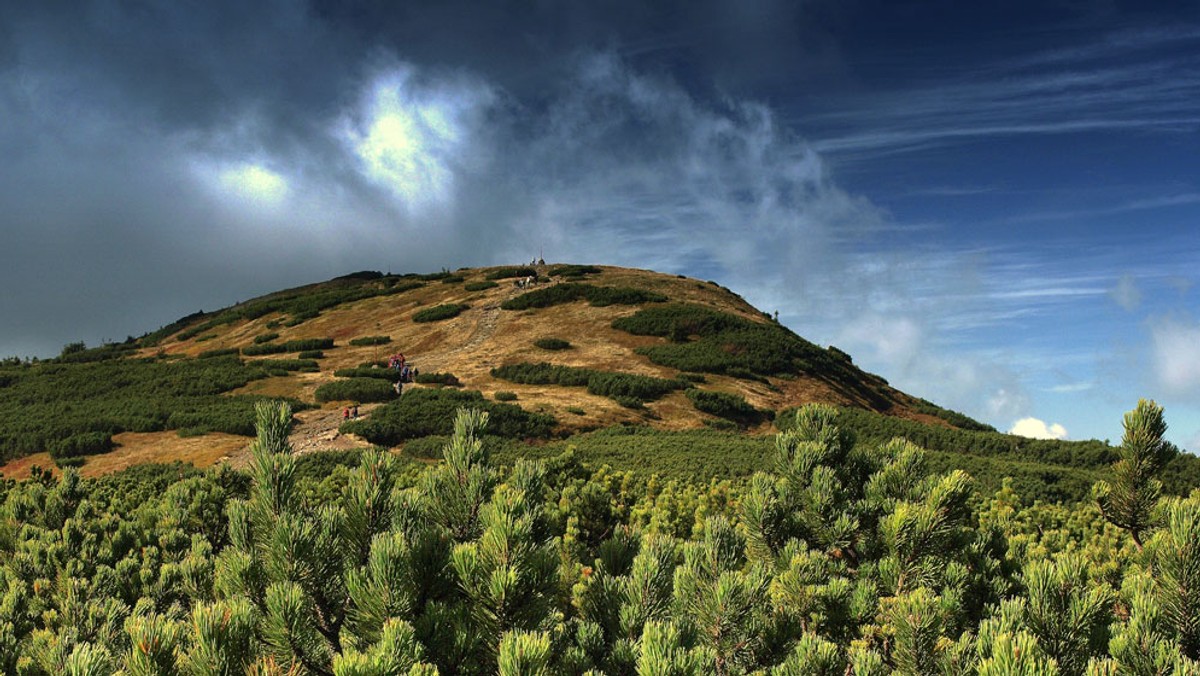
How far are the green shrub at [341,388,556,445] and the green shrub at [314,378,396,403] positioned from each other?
2991mm

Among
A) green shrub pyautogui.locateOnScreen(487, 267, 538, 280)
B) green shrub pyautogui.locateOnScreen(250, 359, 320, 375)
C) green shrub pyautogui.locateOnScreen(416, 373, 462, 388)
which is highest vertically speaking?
green shrub pyautogui.locateOnScreen(487, 267, 538, 280)

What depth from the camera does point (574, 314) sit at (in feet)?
139

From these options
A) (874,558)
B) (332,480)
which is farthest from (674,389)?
(874,558)

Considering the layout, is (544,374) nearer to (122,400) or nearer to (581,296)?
(581,296)

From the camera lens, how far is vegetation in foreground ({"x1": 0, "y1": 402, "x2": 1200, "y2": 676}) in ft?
7.92

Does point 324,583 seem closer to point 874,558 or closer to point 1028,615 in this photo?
point 1028,615

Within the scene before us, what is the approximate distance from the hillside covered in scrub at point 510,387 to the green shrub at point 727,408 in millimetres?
66

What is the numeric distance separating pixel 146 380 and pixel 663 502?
109ft

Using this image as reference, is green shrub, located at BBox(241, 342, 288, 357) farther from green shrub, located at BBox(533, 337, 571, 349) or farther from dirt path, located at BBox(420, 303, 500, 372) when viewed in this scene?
green shrub, located at BBox(533, 337, 571, 349)

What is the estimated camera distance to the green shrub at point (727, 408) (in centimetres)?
2914

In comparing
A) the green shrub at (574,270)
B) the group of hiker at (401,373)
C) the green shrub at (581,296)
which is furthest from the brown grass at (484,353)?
the group of hiker at (401,373)

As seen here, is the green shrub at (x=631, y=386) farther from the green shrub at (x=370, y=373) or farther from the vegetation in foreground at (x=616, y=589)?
the vegetation in foreground at (x=616, y=589)

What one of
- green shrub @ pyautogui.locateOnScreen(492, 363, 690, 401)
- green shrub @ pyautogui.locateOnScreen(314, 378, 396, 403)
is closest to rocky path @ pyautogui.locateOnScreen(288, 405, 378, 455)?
green shrub @ pyautogui.locateOnScreen(314, 378, 396, 403)

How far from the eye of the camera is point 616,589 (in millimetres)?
3047
